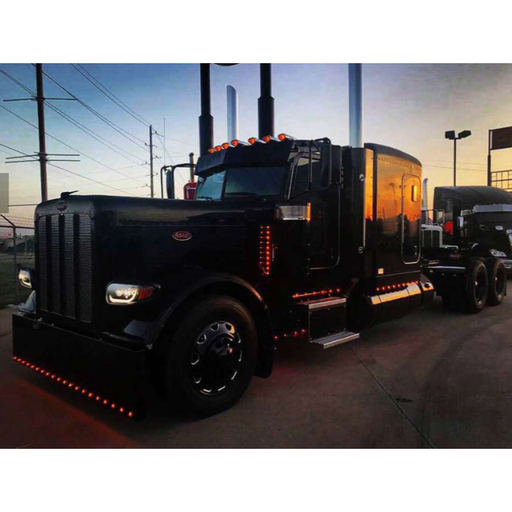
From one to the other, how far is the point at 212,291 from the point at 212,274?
149 millimetres

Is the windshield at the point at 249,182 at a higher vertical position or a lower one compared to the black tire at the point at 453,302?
higher

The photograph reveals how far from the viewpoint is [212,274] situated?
3301 millimetres

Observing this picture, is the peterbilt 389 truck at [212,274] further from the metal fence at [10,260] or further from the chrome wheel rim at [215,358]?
the metal fence at [10,260]

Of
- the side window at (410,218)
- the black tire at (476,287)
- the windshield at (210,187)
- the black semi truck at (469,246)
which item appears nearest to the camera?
the windshield at (210,187)

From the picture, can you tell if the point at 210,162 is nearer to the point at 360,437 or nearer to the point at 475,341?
the point at 360,437

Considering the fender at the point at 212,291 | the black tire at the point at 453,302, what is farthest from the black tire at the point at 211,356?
the black tire at the point at 453,302

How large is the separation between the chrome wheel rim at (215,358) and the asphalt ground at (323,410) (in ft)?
0.82

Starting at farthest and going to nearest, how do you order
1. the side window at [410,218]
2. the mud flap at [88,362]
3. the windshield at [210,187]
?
the side window at [410,218] < the windshield at [210,187] < the mud flap at [88,362]

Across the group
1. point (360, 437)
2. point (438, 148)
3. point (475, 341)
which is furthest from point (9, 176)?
point (475, 341)

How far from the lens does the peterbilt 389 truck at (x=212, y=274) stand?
3021 millimetres

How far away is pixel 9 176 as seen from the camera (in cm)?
434

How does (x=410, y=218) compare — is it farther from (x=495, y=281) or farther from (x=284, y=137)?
(x=495, y=281)

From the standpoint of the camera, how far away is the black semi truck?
7.34 meters

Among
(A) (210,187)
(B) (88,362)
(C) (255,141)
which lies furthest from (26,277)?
(C) (255,141)
